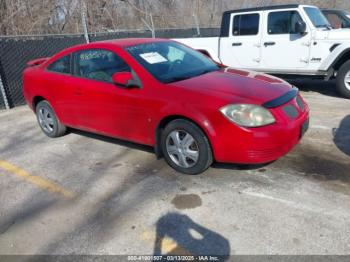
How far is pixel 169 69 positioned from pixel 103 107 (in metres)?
1.03

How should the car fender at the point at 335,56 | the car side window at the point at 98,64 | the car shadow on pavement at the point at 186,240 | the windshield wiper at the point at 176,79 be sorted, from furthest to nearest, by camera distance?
the car fender at the point at 335,56, the car side window at the point at 98,64, the windshield wiper at the point at 176,79, the car shadow on pavement at the point at 186,240

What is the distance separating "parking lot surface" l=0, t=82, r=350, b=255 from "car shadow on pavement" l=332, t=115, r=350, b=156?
0.08 ft

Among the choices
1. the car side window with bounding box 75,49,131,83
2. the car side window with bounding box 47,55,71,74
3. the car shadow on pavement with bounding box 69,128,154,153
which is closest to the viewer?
the car side window with bounding box 75,49,131,83

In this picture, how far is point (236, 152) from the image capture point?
3.47 metres

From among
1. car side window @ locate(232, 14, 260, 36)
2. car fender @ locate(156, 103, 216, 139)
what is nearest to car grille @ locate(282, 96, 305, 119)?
car fender @ locate(156, 103, 216, 139)

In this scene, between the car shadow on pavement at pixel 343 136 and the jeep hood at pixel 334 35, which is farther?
the jeep hood at pixel 334 35

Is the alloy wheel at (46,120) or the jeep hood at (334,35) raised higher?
the jeep hood at (334,35)

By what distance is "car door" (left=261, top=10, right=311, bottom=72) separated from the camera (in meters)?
7.26

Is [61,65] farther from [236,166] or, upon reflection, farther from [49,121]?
[236,166]

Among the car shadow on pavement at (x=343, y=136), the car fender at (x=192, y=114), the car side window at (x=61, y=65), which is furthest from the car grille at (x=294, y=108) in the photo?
the car side window at (x=61, y=65)

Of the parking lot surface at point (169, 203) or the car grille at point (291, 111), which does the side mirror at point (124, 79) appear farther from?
the car grille at point (291, 111)

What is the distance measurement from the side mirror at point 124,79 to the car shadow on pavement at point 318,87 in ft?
17.0

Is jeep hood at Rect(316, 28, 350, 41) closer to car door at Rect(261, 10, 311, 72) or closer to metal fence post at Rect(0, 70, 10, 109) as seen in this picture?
car door at Rect(261, 10, 311, 72)

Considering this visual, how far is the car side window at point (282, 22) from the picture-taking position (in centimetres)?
729
